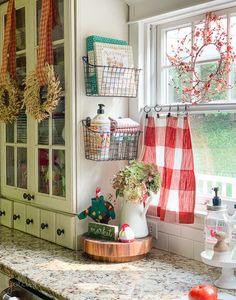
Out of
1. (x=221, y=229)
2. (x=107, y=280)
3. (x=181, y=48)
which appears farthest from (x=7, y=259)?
(x=181, y=48)

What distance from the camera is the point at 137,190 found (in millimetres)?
2189

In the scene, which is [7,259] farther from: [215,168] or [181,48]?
[181,48]

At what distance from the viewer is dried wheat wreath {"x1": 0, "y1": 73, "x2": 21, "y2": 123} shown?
269cm

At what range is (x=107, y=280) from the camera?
1.91m

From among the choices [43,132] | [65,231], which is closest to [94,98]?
[43,132]

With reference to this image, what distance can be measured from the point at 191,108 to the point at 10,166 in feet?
4.20

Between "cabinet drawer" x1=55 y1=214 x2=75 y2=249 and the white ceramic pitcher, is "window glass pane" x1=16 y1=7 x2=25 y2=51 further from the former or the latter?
the white ceramic pitcher

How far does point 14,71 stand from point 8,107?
9.0 inches

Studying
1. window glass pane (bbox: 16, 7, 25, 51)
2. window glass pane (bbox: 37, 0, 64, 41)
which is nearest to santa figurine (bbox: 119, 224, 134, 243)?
window glass pane (bbox: 37, 0, 64, 41)

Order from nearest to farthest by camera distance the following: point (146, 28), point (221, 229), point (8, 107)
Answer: point (221, 229)
point (146, 28)
point (8, 107)

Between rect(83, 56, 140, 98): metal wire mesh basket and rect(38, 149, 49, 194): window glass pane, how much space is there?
0.48m

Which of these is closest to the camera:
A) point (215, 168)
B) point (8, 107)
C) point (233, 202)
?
point (233, 202)

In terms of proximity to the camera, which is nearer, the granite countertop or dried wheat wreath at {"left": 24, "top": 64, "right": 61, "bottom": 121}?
the granite countertop

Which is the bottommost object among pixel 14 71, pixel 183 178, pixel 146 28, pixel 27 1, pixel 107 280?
pixel 107 280
